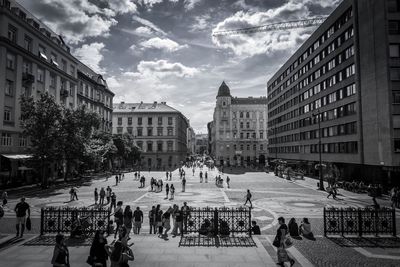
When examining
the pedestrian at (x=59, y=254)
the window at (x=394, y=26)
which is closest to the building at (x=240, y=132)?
the window at (x=394, y=26)

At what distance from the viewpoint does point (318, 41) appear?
4797 cm

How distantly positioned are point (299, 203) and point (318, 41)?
1403 inches

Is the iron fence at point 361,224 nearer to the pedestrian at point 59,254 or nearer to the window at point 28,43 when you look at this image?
the pedestrian at point 59,254

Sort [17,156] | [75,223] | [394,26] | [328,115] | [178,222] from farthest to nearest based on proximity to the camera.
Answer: [328,115] < [17,156] < [394,26] < [178,222] < [75,223]

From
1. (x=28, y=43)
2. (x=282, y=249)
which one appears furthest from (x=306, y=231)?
(x=28, y=43)

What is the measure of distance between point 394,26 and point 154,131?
66436 millimetres

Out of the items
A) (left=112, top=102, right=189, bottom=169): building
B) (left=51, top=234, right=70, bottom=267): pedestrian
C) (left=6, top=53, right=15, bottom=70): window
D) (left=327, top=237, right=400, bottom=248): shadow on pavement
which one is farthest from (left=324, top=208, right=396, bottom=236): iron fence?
(left=112, top=102, right=189, bottom=169): building

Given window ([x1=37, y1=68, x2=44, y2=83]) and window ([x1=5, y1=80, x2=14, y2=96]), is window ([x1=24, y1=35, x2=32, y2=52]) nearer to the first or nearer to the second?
window ([x1=37, y1=68, x2=44, y2=83])

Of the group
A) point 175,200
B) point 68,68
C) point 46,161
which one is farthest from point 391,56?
point 68,68

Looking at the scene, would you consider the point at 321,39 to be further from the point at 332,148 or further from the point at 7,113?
the point at 7,113

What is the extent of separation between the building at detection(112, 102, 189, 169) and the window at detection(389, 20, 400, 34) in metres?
62.1

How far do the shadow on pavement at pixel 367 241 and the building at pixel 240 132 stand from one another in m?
77.9

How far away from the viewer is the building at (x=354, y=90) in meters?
30.2

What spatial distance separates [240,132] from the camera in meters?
92.7
